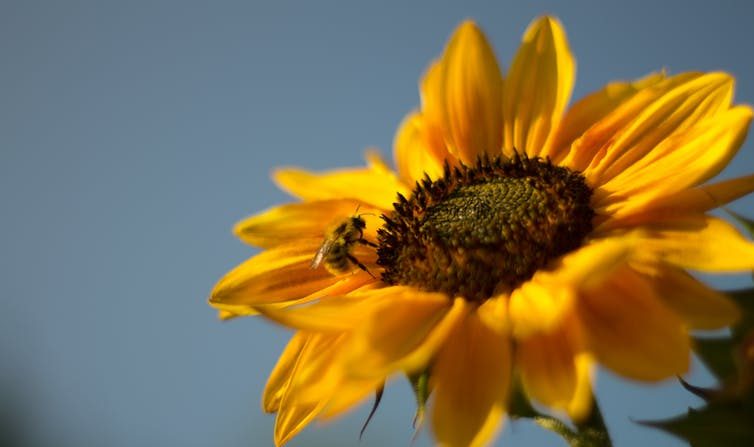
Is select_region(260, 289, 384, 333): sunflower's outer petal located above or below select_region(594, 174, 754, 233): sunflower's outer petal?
above

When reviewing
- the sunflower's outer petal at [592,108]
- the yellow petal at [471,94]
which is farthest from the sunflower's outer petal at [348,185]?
the sunflower's outer petal at [592,108]

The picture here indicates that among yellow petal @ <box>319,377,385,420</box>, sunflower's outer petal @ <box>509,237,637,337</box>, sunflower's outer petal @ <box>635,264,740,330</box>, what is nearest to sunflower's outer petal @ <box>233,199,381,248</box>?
sunflower's outer petal @ <box>509,237,637,337</box>

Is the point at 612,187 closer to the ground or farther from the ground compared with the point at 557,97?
closer to the ground

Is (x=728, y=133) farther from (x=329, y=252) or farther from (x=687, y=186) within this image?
(x=329, y=252)

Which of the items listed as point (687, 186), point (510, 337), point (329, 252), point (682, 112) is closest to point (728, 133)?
point (687, 186)

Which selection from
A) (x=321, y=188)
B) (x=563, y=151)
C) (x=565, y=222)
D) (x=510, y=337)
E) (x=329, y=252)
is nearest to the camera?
(x=510, y=337)

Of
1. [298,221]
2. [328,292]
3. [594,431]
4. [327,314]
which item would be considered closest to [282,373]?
[328,292]

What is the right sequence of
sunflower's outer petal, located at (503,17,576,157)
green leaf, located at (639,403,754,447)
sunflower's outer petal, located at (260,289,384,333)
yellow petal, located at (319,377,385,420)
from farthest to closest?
sunflower's outer petal, located at (503,17,576,157) → sunflower's outer petal, located at (260,289,384,333) → yellow petal, located at (319,377,385,420) → green leaf, located at (639,403,754,447)

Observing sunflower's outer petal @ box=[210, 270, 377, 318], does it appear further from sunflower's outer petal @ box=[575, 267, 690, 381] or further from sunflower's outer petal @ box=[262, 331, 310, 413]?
sunflower's outer petal @ box=[575, 267, 690, 381]
